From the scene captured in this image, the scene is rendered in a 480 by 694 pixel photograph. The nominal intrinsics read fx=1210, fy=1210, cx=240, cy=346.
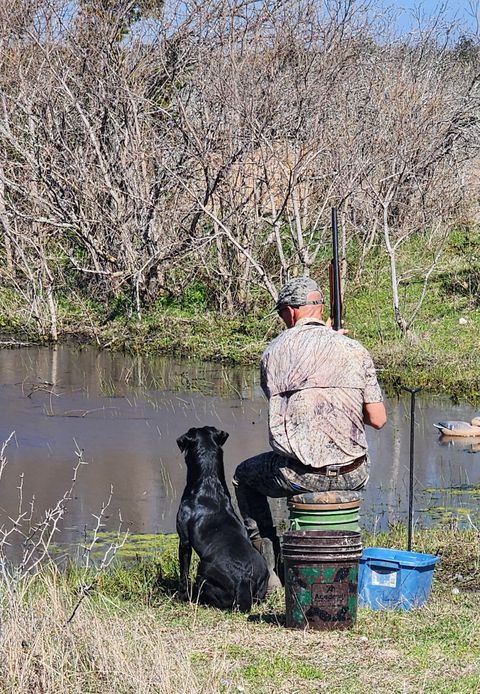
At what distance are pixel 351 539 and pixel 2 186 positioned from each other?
47.7ft

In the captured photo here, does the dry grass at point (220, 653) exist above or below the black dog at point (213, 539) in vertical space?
below

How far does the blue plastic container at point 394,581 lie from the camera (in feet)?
19.8

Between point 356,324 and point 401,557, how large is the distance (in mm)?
11022

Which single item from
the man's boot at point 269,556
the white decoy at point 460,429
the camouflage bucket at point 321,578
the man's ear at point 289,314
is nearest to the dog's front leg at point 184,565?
the man's boot at point 269,556

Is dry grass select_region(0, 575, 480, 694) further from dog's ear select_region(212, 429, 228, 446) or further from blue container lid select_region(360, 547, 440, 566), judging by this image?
dog's ear select_region(212, 429, 228, 446)

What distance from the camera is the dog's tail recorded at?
616 cm

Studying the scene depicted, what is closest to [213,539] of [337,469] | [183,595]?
[183,595]

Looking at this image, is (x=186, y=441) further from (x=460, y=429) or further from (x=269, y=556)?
(x=460, y=429)

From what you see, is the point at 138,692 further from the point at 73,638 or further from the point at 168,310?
the point at 168,310

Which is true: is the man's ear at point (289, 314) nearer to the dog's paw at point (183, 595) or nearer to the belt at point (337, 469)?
the belt at point (337, 469)

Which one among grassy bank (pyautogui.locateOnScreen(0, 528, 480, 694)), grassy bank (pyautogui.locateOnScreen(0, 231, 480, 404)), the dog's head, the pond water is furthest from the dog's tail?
grassy bank (pyautogui.locateOnScreen(0, 231, 480, 404))

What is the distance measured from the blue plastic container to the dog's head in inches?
48.2

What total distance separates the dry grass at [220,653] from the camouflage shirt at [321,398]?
82cm

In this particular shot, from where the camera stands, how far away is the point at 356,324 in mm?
17094
